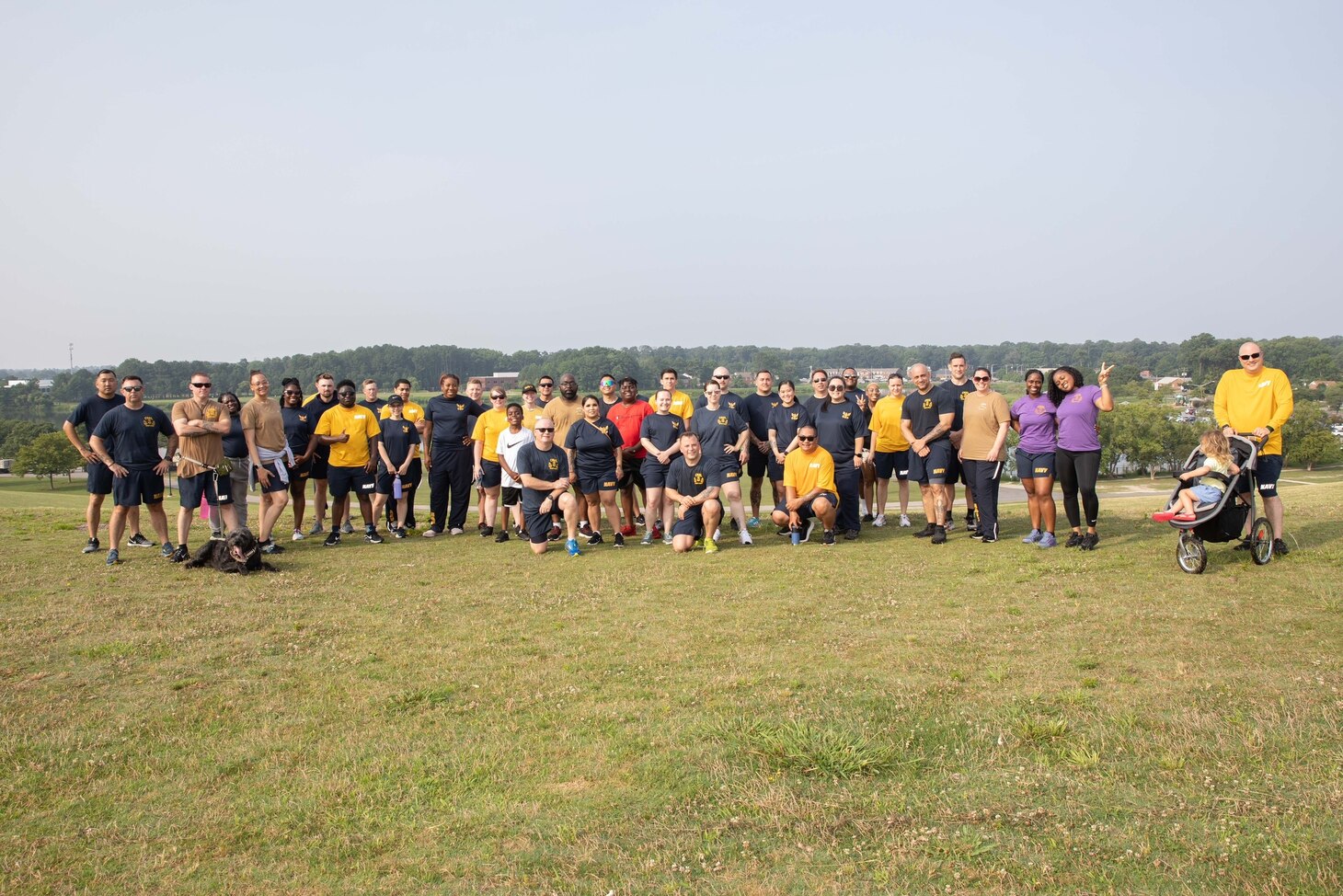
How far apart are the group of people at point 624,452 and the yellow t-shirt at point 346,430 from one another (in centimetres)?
2

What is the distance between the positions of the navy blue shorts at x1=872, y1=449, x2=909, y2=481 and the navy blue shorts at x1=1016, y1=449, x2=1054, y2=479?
196 cm

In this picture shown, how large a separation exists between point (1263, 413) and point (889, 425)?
4367mm

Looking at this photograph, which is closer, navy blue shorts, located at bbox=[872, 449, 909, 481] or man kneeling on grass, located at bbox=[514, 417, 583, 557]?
man kneeling on grass, located at bbox=[514, 417, 583, 557]

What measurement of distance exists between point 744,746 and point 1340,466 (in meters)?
72.0

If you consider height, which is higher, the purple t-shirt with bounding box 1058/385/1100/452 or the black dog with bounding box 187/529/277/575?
the purple t-shirt with bounding box 1058/385/1100/452

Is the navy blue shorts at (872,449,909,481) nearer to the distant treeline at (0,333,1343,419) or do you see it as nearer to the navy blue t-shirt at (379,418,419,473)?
the navy blue t-shirt at (379,418,419,473)

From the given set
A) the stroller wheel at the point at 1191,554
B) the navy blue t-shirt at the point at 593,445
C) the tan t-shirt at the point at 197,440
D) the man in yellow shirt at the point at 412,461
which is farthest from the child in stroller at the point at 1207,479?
the tan t-shirt at the point at 197,440

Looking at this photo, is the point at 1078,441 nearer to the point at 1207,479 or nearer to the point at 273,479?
the point at 1207,479

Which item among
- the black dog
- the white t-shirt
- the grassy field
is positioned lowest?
the grassy field

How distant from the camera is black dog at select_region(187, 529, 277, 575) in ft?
30.4

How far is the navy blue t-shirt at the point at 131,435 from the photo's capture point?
994cm

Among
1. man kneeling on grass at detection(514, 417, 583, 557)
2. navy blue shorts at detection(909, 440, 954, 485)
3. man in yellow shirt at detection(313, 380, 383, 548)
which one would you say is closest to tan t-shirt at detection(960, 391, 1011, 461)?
navy blue shorts at detection(909, 440, 954, 485)

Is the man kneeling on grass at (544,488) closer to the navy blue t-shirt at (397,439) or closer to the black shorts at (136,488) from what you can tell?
the navy blue t-shirt at (397,439)

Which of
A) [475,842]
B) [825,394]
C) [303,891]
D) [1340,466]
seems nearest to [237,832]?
[303,891]
